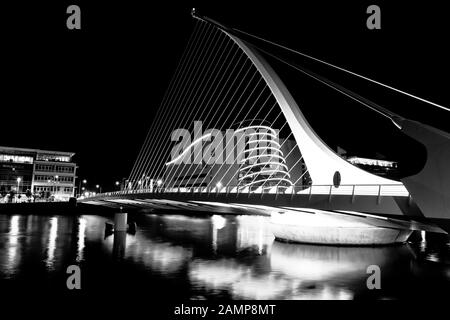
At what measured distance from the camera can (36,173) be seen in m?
96.1

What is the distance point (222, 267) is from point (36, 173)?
85533 millimetres

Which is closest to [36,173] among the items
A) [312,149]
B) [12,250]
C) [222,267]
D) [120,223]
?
[120,223]

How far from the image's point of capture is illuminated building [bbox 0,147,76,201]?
3674 inches

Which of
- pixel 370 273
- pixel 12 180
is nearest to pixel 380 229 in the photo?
pixel 370 273

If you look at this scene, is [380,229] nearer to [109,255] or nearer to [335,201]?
[335,201]

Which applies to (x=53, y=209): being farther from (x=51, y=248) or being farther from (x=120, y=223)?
(x=51, y=248)

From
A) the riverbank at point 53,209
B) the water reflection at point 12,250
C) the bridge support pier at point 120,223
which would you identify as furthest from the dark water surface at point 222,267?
the riverbank at point 53,209

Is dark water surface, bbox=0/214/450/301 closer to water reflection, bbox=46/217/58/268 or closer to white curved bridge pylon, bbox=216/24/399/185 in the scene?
water reflection, bbox=46/217/58/268

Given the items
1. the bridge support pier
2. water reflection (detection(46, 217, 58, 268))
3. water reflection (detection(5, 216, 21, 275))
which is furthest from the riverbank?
the bridge support pier

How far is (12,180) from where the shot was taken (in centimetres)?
9394

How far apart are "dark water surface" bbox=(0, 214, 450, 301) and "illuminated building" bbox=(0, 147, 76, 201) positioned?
66984 mm

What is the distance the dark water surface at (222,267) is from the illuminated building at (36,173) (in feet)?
220

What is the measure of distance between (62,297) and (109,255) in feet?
33.9

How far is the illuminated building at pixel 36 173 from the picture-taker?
93312 mm
